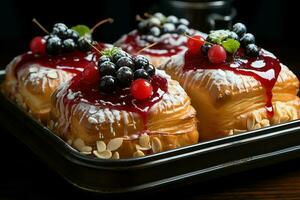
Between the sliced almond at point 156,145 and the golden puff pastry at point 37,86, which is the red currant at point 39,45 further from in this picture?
the sliced almond at point 156,145

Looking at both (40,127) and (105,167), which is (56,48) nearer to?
(40,127)

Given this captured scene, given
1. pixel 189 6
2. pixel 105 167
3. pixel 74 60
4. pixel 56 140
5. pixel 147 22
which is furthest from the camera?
pixel 189 6

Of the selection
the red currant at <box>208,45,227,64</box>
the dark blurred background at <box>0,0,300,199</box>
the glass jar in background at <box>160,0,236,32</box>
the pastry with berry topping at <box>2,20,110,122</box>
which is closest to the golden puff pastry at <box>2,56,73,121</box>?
the pastry with berry topping at <box>2,20,110,122</box>

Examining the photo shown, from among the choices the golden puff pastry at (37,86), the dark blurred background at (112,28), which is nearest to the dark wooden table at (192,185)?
the dark blurred background at (112,28)

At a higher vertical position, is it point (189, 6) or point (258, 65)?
point (258, 65)

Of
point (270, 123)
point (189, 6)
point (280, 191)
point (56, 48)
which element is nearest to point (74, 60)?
point (56, 48)

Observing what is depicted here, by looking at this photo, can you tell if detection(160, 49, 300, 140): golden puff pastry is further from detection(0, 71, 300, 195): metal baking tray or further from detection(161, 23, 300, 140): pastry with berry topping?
detection(0, 71, 300, 195): metal baking tray

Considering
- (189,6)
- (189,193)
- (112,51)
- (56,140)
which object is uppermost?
(112,51)

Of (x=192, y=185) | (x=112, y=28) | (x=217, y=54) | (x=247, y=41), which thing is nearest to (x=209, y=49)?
(x=217, y=54)
